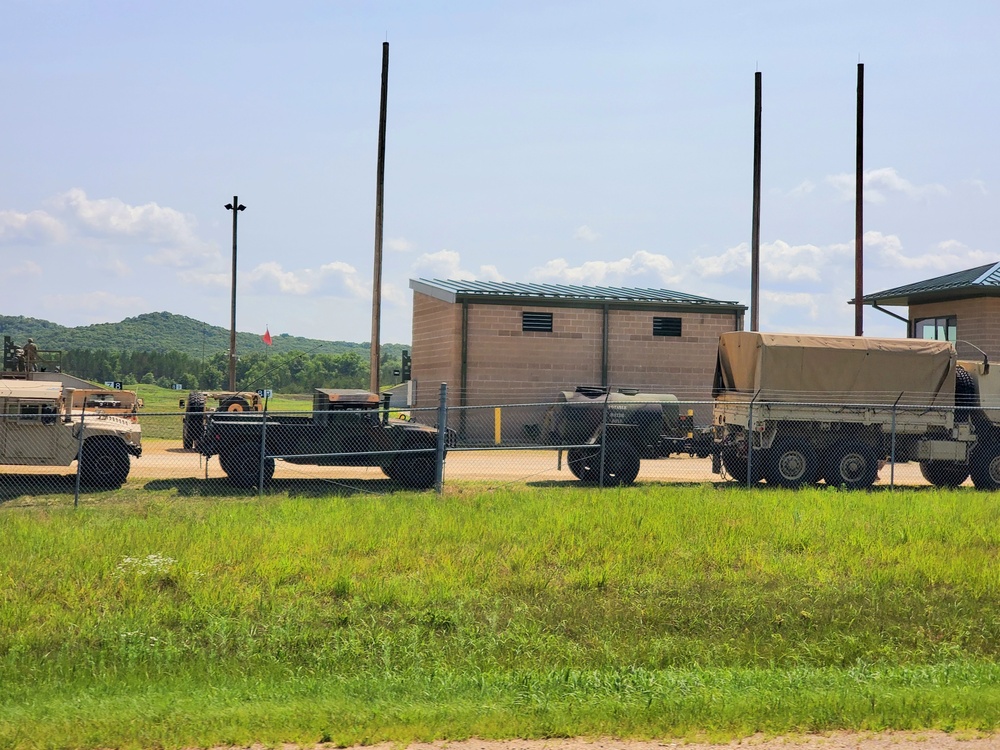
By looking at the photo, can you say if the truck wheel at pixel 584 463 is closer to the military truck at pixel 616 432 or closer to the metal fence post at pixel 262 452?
the military truck at pixel 616 432

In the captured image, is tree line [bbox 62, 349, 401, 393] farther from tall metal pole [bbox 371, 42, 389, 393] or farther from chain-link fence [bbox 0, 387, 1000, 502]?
chain-link fence [bbox 0, 387, 1000, 502]

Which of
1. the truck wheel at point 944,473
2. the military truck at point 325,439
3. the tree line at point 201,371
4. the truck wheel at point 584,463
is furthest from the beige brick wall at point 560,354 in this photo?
the tree line at point 201,371

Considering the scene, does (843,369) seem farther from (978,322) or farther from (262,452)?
(978,322)

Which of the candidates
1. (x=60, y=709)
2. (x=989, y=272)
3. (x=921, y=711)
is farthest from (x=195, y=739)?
(x=989, y=272)

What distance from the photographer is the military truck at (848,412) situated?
20.7 m

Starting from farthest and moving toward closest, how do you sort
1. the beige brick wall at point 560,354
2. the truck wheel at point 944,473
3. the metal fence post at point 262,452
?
the beige brick wall at point 560,354 → the truck wheel at point 944,473 → the metal fence post at point 262,452

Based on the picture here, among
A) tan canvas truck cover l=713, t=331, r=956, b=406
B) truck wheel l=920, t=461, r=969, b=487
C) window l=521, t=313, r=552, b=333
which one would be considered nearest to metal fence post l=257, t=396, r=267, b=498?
tan canvas truck cover l=713, t=331, r=956, b=406

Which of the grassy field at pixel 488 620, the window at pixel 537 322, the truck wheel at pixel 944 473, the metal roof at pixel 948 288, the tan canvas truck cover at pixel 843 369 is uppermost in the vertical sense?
the metal roof at pixel 948 288

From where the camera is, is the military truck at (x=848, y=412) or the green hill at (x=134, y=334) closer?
the military truck at (x=848, y=412)

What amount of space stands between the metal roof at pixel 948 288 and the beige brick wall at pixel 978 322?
10.3 inches

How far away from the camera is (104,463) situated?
60.5 ft

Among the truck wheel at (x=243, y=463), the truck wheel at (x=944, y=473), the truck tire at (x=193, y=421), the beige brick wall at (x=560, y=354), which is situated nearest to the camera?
the truck wheel at (x=243, y=463)

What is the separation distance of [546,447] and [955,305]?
20.9m

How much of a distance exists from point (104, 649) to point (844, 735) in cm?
663
